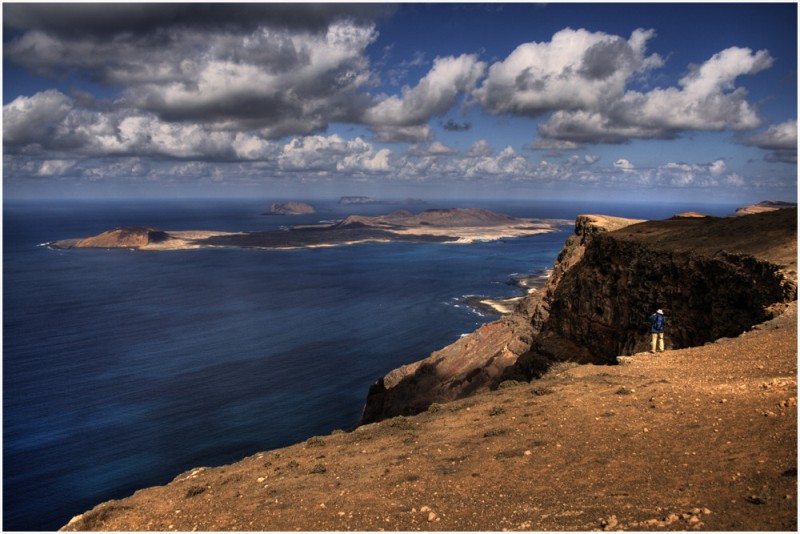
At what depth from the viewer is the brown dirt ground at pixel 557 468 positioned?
9.86 metres

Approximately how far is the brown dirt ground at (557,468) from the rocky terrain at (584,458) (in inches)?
1.9

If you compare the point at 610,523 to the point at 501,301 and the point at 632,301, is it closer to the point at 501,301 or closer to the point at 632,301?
the point at 632,301

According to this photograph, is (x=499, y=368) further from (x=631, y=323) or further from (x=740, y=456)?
(x=740, y=456)

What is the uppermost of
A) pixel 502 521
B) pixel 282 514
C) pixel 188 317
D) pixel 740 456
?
pixel 740 456

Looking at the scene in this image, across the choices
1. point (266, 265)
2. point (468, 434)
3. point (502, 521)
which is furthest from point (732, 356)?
point (266, 265)

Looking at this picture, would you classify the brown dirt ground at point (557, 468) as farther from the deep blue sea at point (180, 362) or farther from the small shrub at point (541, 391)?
the deep blue sea at point (180, 362)

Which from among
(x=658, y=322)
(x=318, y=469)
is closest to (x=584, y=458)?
(x=318, y=469)

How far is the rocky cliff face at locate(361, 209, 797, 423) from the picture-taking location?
2572 cm

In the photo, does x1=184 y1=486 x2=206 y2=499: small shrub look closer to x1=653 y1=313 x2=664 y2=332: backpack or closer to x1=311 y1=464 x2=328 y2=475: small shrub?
x1=311 y1=464 x2=328 y2=475: small shrub

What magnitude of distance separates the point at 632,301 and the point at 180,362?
69.0 metres

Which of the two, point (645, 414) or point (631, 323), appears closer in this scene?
point (645, 414)

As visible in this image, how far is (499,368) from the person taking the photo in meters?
51.2

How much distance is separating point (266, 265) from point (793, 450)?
173 meters

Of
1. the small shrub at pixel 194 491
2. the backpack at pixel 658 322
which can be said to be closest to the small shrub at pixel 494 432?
the small shrub at pixel 194 491
